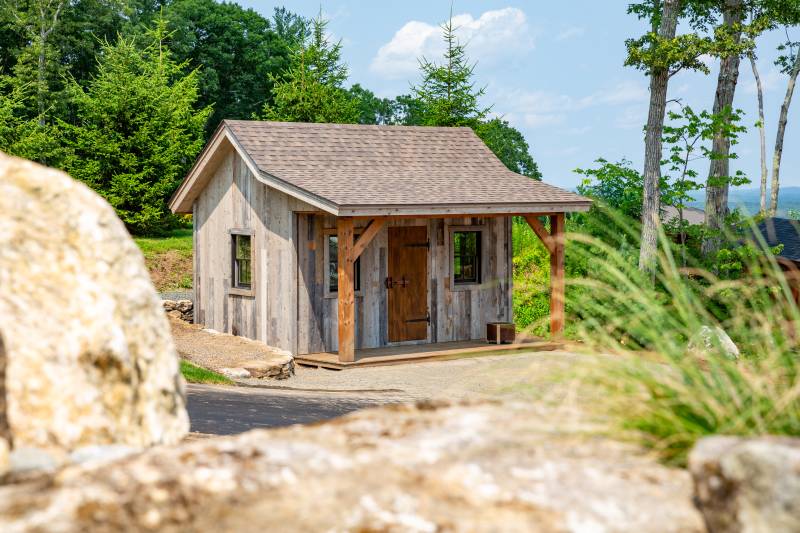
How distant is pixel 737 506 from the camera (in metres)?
3.04

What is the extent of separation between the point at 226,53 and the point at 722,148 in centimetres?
3354

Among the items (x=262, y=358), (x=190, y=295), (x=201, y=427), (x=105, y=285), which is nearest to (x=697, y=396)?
(x=105, y=285)

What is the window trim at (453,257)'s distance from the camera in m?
19.2

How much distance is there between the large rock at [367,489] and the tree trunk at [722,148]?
21.8m

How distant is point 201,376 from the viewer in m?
14.7

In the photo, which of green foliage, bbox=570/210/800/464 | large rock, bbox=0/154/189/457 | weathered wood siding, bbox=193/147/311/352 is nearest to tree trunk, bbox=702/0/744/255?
weathered wood siding, bbox=193/147/311/352

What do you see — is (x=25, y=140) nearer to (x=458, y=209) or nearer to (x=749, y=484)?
(x=458, y=209)

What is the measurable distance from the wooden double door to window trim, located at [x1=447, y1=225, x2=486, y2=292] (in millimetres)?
567

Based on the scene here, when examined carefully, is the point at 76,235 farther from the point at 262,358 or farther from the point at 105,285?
the point at 262,358

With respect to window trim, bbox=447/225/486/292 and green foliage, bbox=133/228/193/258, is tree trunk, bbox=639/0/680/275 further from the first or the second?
green foliage, bbox=133/228/193/258

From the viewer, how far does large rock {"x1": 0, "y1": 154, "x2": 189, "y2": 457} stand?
147 inches

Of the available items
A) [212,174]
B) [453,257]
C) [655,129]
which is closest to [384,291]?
[453,257]

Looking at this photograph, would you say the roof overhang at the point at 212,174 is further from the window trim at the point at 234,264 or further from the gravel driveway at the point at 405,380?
the gravel driveway at the point at 405,380

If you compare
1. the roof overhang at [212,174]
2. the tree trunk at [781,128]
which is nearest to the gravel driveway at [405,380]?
the roof overhang at [212,174]
